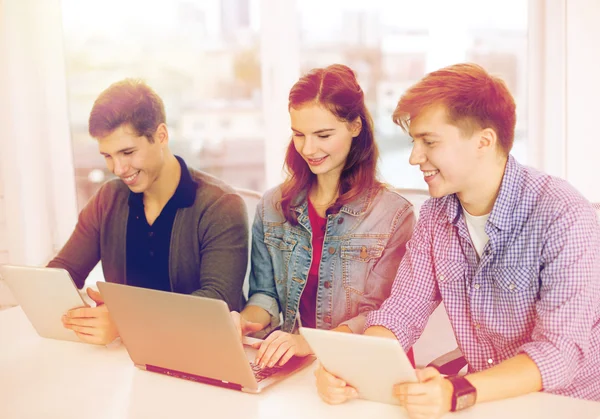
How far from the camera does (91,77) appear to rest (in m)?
2.89

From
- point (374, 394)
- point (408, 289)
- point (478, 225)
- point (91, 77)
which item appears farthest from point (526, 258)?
point (91, 77)

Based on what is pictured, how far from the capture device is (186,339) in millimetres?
1379

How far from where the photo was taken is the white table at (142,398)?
119 centimetres

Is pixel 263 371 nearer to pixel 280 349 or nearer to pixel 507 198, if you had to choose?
pixel 280 349

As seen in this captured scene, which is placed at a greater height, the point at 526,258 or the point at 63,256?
the point at 526,258

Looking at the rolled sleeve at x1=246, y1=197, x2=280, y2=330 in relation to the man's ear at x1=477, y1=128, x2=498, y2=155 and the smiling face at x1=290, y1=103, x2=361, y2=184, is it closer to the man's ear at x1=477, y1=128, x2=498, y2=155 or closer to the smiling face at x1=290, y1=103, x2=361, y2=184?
the smiling face at x1=290, y1=103, x2=361, y2=184

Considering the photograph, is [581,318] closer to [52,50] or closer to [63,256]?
[63,256]

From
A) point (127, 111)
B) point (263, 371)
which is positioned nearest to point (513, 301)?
point (263, 371)

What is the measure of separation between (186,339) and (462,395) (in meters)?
0.53

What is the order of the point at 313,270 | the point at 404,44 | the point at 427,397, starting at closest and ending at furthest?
the point at 427,397 < the point at 313,270 < the point at 404,44

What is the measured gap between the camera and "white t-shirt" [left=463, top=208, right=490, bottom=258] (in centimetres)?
147

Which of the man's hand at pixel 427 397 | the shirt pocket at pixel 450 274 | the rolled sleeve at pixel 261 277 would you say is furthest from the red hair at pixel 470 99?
the rolled sleeve at pixel 261 277

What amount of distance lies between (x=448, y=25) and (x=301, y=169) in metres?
0.96

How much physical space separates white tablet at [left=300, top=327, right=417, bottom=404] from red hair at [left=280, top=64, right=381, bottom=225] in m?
0.62
